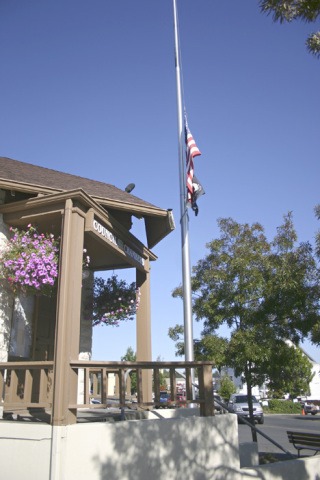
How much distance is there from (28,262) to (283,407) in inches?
1710

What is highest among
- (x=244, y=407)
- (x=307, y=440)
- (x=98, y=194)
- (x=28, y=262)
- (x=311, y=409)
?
(x=98, y=194)

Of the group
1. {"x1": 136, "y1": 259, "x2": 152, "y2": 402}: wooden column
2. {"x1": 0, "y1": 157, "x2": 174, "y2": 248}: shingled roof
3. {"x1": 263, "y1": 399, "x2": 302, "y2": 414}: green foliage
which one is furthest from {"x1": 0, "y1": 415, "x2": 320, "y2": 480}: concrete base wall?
{"x1": 263, "y1": 399, "x2": 302, "y2": 414}: green foliage

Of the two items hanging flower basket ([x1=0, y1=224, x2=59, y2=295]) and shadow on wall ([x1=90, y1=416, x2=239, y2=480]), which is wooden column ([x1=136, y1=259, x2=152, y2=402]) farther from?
hanging flower basket ([x1=0, y1=224, x2=59, y2=295])

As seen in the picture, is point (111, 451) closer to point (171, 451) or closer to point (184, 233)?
point (171, 451)

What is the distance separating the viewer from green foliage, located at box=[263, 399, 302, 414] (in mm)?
44188

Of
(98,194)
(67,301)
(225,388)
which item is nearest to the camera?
(67,301)

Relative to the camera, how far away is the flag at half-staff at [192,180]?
1006 centimetres

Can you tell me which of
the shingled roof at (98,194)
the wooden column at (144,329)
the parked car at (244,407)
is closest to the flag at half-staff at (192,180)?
the shingled roof at (98,194)

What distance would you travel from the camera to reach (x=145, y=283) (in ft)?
32.6

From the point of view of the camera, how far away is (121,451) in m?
5.74

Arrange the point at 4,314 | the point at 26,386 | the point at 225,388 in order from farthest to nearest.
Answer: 1. the point at 225,388
2. the point at 4,314
3. the point at 26,386

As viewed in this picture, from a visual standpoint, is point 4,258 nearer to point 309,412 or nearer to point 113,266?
point 113,266

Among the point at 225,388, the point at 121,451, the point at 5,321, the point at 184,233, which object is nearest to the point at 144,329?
the point at 184,233

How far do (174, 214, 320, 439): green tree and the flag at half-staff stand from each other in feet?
8.01
